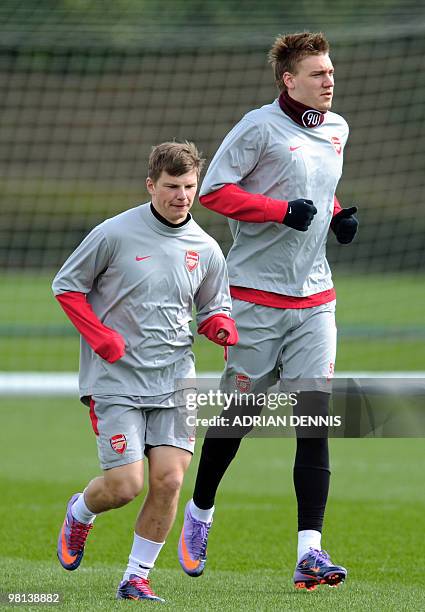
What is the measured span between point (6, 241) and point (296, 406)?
15.6 metres

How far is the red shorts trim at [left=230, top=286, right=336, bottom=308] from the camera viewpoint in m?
5.66

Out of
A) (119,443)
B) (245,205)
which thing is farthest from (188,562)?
(245,205)

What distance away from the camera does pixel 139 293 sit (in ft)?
17.4

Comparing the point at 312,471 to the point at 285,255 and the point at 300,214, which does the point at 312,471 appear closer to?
the point at 285,255

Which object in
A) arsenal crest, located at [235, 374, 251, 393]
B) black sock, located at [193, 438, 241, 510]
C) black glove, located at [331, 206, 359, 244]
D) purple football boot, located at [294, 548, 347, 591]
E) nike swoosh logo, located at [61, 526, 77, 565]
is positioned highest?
black glove, located at [331, 206, 359, 244]

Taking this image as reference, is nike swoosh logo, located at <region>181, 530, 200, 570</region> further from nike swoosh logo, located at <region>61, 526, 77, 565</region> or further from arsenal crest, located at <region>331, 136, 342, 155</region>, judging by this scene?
arsenal crest, located at <region>331, 136, 342, 155</region>

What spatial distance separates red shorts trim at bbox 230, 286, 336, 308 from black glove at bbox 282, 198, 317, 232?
A: 0.35 m

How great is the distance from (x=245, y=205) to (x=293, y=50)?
764mm

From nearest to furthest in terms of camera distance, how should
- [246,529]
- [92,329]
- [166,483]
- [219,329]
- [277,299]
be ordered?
[92,329]
[166,483]
[219,329]
[277,299]
[246,529]

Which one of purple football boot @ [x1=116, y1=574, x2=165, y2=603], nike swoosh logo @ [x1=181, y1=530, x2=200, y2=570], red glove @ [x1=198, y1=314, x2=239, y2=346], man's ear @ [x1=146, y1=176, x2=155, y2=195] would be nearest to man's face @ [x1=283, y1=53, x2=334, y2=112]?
man's ear @ [x1=146, y1=176, x2=155, y2=195]

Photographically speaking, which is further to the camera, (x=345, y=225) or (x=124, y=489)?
(x=345, y=225)

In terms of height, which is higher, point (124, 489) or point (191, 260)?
point (191, 260)

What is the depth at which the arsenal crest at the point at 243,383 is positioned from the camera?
570 cm

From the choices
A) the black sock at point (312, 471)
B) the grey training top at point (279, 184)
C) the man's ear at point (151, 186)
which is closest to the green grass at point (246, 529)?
the black sock at point (312, 471)
